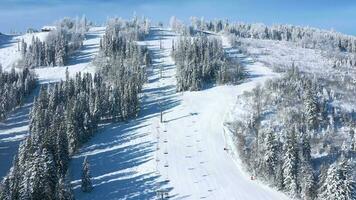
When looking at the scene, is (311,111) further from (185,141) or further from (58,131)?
(58,131)

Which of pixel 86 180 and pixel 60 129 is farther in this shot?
pixel 60 129

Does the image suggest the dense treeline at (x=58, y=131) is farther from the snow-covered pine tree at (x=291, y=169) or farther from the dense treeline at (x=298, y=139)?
the snow-covered pine tree at (x=291, y=169)

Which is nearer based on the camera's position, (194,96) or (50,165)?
(50,165)

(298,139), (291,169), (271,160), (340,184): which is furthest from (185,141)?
(340,184)

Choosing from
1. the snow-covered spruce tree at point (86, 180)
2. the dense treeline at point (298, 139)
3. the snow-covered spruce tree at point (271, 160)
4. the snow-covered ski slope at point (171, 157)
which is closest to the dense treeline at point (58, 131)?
the snow-covered spruce tree at point (86, 180)

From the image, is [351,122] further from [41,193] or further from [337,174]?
[41,193]

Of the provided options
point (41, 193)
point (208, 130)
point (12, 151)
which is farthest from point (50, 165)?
point (208, 130)
